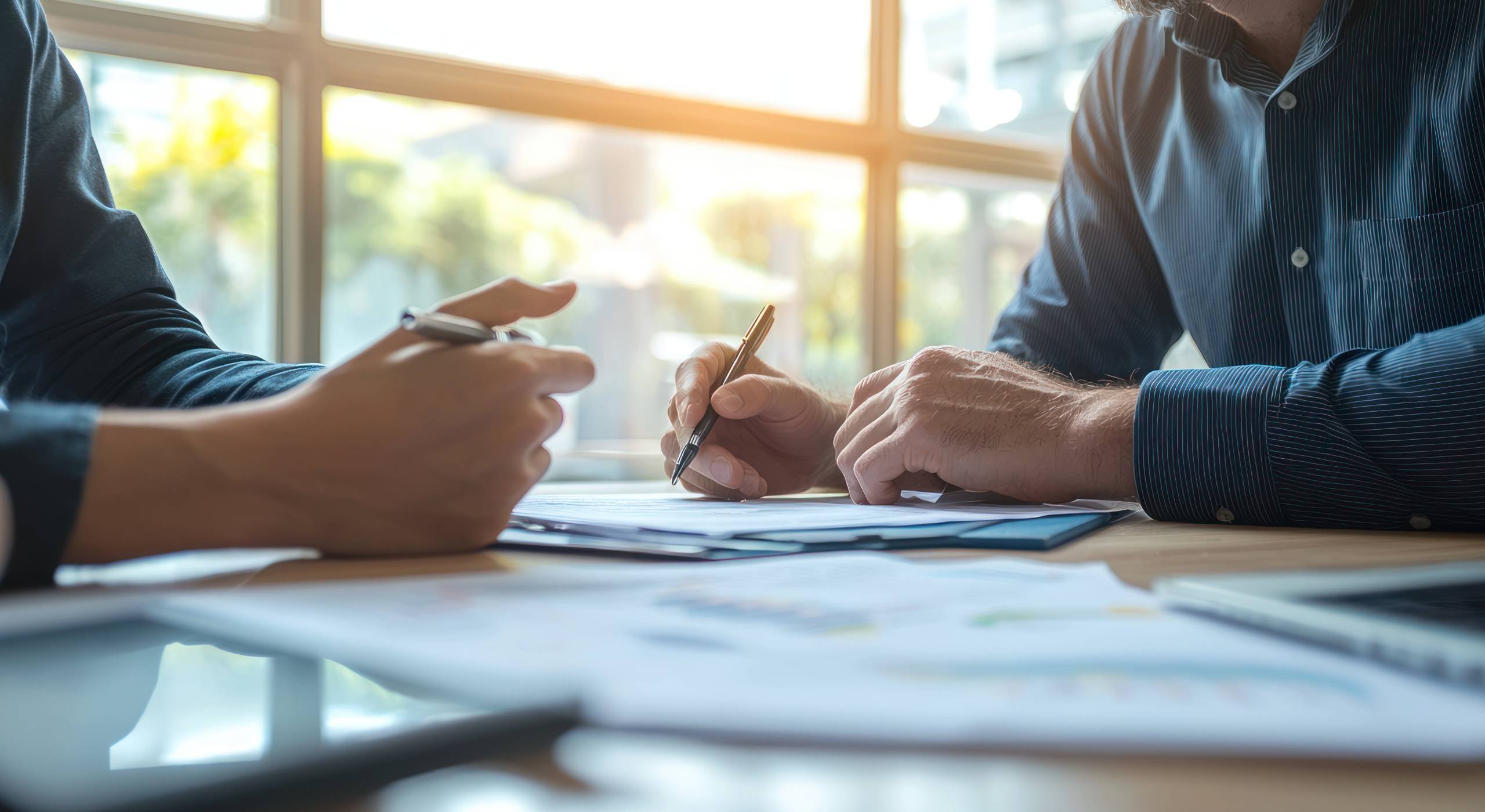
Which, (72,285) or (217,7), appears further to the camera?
(217,7)

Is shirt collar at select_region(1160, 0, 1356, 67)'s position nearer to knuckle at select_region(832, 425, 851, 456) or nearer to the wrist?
the wrist

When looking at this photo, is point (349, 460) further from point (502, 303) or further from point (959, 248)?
point (959, 248)

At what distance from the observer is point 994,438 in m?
0.82

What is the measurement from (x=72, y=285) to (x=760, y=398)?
649mm

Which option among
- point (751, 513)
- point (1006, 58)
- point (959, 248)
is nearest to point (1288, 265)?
point (751, 513)

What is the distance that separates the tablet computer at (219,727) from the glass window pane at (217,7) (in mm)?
1972

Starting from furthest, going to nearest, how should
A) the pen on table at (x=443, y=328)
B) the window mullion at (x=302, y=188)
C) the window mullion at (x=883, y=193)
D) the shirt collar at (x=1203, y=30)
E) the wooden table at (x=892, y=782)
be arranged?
the window mullion at (x=883, y=193) → the window mullion at (x=302, y=188) → the shirt collar at (x=1203, y=30) → the pen on table at (x=443, y=328) → the wooden table at (x=892, y=782)

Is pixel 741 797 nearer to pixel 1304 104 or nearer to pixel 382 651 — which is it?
pixel 382 651

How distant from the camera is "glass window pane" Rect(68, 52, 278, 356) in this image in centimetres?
198

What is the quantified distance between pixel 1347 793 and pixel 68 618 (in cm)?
40

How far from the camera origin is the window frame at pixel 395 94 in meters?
1.93

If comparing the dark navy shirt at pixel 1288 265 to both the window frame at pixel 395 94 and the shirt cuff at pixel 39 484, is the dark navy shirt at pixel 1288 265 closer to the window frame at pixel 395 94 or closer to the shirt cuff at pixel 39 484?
the shirt cuff at pixel 39 484

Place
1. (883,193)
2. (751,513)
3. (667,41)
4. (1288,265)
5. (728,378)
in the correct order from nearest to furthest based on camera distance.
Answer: (751,513)
(728,378)
(1288,265)
(667,41)
(883,193)

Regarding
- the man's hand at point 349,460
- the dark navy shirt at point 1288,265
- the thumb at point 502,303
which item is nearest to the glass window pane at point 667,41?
the dark navy shirt at point 1288,265
